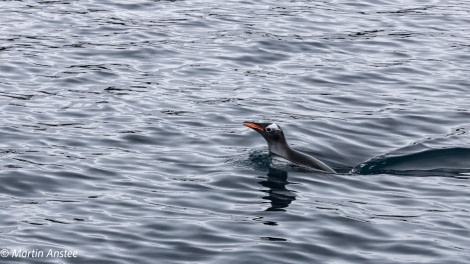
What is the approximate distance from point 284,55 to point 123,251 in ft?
43.2

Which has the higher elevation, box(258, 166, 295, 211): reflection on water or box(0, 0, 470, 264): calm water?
box(0, 0, 470, 264): calm water

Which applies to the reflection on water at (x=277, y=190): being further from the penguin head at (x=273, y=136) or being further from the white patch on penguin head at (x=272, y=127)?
the white patch on penguin head at (x=272, y=127)

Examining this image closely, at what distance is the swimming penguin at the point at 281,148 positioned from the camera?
62.4 feet

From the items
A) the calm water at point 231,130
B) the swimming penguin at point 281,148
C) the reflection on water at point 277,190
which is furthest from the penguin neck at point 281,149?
the reflection on water at point 277,190

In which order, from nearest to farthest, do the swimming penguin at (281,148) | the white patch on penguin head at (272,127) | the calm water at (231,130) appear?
the calm water at (231,130)
the swimming penguin at (281,148)
the white patch on penguin head at (272,127)

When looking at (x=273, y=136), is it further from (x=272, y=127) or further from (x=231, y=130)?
(x=231, y=130)

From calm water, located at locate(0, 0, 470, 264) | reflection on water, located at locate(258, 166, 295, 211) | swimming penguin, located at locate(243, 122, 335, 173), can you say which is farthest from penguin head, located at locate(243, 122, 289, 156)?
reflection on water, located at locate(258, 166, 295, 211)

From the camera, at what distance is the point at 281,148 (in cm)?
1938

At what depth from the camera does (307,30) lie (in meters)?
29.5

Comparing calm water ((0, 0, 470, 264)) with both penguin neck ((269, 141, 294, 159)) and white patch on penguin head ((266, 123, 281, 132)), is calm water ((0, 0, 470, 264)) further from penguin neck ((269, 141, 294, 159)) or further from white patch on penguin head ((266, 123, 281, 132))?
white patch on penguin head ((266, 123, 281, 132))

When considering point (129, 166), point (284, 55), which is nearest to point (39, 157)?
point (129, 166)

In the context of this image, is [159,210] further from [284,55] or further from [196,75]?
[284,55]

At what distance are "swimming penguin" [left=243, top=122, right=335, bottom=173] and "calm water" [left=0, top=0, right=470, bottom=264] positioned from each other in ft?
0.77

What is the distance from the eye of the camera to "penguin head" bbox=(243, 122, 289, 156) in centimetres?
1938
